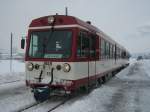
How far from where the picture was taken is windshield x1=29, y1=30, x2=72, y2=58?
9703 mm

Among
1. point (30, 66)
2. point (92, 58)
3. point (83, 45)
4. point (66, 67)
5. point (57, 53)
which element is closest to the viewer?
point (66, 67)

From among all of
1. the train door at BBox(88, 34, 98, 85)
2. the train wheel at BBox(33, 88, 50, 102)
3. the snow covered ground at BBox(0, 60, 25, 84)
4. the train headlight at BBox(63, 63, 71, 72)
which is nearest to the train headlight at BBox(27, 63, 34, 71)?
the train wheel at BBox(33, 88, 50, 102)

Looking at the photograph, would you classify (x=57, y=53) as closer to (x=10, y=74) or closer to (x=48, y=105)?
(x=48, y=105)

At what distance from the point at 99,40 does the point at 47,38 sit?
12.1 feet

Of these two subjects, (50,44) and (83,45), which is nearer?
(50,44)

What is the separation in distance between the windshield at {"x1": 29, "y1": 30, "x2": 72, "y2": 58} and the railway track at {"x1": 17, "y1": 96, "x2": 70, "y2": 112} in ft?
5.76

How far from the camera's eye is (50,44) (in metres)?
9.93

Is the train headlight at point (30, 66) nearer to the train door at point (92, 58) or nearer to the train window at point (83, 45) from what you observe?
the train window at point (83, 45)

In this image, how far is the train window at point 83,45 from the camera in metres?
10.0

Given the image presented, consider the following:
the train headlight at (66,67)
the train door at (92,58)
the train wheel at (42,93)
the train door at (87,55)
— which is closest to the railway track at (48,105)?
the train wheel at (42,93)

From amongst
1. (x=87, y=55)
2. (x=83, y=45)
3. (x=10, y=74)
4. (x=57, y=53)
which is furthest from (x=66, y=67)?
(x=10, y=74)

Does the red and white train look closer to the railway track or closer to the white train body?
the white train body

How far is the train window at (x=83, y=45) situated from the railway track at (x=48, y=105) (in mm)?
1956

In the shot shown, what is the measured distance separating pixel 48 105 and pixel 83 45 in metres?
2.89
